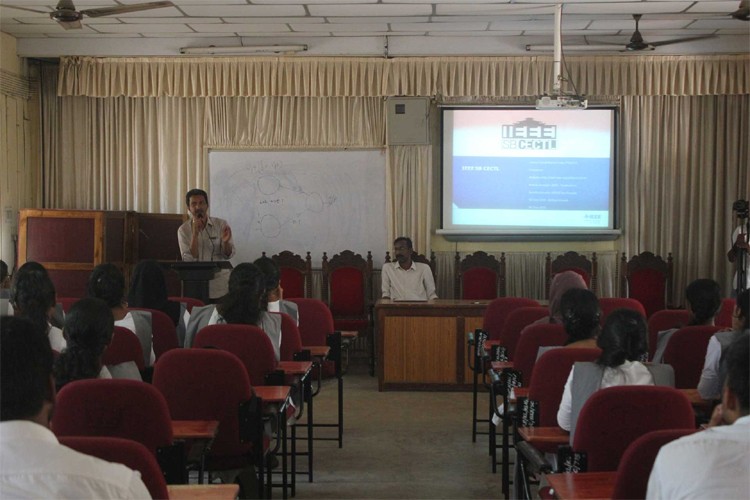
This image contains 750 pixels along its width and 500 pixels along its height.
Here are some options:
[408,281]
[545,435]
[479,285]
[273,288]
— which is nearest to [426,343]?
[408,281]

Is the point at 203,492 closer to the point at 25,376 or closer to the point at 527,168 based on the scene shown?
the point at 25,376

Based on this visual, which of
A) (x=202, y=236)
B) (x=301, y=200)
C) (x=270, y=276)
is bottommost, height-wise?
(x=270, y=276)

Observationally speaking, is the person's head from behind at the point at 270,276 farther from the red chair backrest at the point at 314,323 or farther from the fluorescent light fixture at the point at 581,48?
the fluorescent light fixture at the point at 581,48

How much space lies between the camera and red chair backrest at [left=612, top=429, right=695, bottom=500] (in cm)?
218

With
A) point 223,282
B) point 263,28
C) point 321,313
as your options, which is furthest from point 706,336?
point 263,28

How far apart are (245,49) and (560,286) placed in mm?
4980

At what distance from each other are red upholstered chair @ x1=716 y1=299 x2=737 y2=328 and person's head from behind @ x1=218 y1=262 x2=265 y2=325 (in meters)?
3.07

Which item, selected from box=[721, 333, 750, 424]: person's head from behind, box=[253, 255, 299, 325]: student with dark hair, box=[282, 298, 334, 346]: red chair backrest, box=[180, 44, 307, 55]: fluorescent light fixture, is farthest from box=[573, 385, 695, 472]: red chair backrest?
box=[180, 44, 307, 55]: fluorescent light fixture

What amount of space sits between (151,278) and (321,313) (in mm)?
1385

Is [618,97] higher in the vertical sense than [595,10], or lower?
lower

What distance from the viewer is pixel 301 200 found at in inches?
354

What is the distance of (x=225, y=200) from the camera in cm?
900

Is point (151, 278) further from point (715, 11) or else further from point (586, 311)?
point (715, 11)

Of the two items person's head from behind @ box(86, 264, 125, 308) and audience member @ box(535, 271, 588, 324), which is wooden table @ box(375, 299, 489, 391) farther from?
person's head from behind @ box(86, 264, 125, 308)
